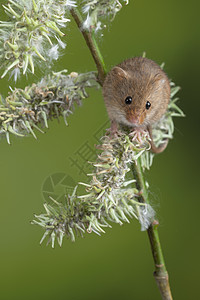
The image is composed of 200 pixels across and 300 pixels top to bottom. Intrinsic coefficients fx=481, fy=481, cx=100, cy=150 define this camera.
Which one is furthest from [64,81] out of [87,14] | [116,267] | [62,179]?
[116,267]

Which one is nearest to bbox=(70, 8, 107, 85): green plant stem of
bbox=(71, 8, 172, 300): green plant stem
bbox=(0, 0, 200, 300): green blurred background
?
bbox=(71, 8, 172, 300): green plant stem

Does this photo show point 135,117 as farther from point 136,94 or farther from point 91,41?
point 91,41

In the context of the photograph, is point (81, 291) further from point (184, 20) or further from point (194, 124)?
point (184, 20)

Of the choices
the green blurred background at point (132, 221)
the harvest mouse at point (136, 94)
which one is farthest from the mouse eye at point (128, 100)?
the green blurred background at point (132, 221)

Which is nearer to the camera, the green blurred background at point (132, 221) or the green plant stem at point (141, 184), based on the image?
the green plant stem at point (141, 184)

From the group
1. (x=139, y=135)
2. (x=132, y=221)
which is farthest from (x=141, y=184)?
(x=132, y=221)

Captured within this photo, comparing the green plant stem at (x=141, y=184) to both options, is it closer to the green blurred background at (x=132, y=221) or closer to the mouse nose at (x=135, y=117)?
the mouse nose at (x=135, y=117)
